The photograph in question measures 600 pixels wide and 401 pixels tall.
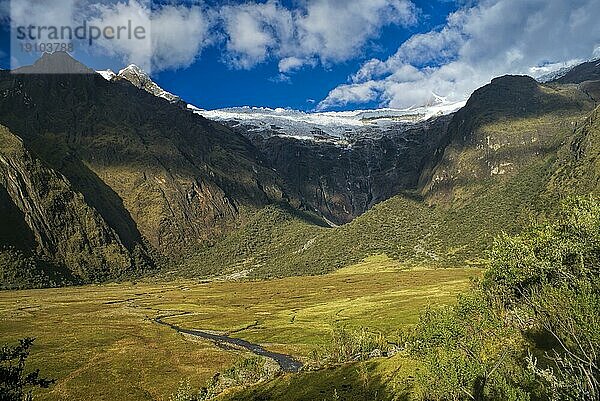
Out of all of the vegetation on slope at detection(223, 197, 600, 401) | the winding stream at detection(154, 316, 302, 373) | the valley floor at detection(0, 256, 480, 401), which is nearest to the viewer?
the vegetation on slope at detection(223, 197, 600, 401)

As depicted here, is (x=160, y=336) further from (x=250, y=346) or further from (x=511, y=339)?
(x=511, y=339)

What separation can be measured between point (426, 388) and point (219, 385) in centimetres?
5197

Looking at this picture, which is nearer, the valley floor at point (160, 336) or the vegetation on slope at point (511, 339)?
the vegetation on slope at point (511, 339)

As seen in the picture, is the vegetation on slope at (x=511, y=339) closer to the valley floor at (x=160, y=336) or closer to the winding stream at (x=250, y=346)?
the winding stream at (x=250, y=346)

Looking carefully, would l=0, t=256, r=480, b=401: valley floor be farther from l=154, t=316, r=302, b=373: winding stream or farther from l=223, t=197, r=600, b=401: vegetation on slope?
l=223, t=197, r=600, b=401: vegetation on slope

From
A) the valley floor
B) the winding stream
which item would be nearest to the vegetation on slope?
the winding stream

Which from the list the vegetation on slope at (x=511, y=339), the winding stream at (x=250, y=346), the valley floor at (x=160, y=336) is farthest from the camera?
the winding stream at (x=250, y=346)

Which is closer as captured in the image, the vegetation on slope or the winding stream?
the vegetation on slope

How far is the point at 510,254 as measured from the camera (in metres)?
73.9

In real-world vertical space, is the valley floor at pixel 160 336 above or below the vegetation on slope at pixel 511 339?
below

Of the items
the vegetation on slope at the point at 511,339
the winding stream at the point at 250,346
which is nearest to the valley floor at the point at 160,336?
the winding stream at the point at 250,346

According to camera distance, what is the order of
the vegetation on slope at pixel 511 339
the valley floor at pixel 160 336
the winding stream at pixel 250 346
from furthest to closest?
the winding stream at pixel 250 346, the valley floor at pixel 160 336, the vegetation on slope at pixel 511 339

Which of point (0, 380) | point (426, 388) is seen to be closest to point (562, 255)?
point (426, 388)

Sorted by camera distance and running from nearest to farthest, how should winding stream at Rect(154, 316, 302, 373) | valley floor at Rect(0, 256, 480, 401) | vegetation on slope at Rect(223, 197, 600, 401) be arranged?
1. vegetation on slope at Rect(223, 197, 600, 401)
2. valley floor at Rect(0, 256, 480, 401)
3. winding stream at Rect(154, 316, 302, 373)
